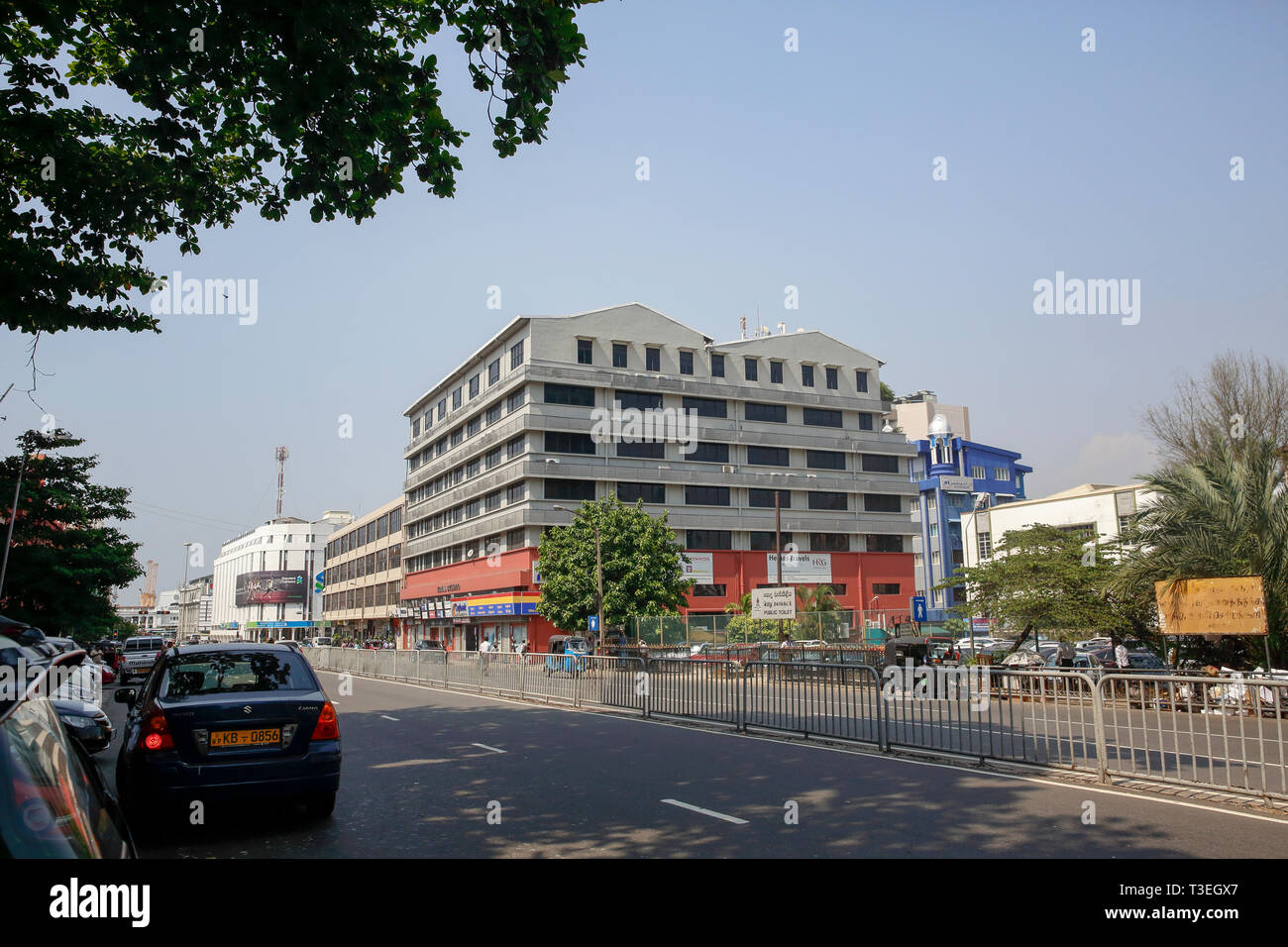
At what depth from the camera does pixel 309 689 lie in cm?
785

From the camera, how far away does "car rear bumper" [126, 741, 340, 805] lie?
6.77 metres

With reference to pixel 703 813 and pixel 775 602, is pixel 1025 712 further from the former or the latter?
pixel 775 602

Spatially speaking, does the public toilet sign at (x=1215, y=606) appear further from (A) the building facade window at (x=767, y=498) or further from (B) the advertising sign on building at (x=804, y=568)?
(A) the building facade window at (x=767, y=498)

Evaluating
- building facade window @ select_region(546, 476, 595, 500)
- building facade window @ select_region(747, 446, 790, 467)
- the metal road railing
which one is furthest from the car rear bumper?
building facade window @ select_region(747, 446, 790, 467)

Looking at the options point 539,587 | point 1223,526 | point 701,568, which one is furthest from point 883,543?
point 1223,526

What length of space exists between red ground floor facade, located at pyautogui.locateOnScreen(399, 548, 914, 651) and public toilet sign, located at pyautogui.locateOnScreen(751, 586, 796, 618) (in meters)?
21.7

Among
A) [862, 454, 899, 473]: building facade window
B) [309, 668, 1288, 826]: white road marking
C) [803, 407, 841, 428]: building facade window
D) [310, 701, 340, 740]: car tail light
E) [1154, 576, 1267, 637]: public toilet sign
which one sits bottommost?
[309, 668, 1288, 826]: white road marking

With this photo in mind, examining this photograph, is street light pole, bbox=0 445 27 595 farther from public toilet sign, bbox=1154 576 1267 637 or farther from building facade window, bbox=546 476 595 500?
public toilet sign, bbox=1154 576 1267 637

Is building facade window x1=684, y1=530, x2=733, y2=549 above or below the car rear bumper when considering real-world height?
above

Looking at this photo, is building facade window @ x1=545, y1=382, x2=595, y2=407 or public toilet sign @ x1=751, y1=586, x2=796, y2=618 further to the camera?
building facade window @ x1=545, y1=382, x2=595, y2=407

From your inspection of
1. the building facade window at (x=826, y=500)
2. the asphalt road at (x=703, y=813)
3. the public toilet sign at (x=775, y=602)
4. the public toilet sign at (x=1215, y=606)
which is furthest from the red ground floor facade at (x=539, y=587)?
the asphalt road at (x=703, y=813)

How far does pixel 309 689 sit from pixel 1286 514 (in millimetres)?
16007
